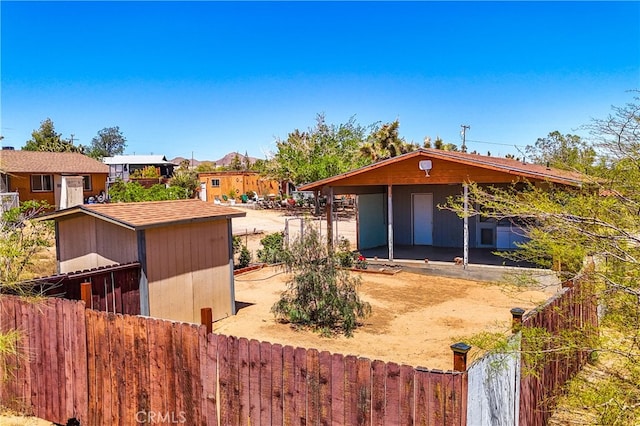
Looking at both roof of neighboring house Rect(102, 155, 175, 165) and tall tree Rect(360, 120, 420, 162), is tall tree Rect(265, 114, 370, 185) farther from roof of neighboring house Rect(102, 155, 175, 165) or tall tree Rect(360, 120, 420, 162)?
roof of neighboring house Rect(102, 155, 175, 165)

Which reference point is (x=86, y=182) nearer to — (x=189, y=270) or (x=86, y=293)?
(x=189, y=270)

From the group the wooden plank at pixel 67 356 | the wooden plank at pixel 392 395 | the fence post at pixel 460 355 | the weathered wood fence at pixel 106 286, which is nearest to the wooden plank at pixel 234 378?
the wooden plank at pixel 392 395

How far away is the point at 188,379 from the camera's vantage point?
4730 millimetres

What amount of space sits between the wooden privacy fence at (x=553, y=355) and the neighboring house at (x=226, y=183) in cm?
3979

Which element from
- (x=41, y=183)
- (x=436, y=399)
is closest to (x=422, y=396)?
(x=436, y=399)

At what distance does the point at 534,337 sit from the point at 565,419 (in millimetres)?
2029

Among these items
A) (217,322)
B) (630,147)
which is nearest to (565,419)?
(630,147)

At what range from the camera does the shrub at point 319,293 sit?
30.8 feet

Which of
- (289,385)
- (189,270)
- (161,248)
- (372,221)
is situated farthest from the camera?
(372,221)

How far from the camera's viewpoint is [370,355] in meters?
7.88

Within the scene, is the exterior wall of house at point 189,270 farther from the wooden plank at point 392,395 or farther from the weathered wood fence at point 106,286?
the wooden plank at point 392,395

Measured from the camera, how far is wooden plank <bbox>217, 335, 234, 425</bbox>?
448 cm

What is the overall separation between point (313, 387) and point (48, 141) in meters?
62.1

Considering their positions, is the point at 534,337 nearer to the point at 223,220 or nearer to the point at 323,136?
the point at 223,220
